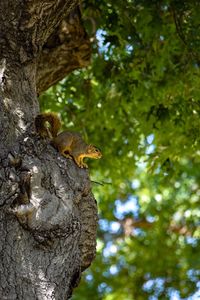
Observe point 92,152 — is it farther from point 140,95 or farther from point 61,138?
point 140,95

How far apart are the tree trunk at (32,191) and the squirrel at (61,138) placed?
6cm

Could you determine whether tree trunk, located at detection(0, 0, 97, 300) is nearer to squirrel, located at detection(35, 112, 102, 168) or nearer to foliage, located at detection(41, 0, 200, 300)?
squirrel, located at detection(35, 112, 102, 168)

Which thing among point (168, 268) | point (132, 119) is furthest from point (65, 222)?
point (168, 268)

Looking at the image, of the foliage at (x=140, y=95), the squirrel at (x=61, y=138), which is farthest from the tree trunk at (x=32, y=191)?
the foliage at (x=140, y=95)

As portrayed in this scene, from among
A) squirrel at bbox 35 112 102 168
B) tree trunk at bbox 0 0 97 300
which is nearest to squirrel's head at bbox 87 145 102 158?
squirrel at bbox 35 112 102 168

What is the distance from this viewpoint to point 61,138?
4.24 meters

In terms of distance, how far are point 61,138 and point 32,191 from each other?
0.48 m

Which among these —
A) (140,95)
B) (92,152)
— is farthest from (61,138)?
(140,95)

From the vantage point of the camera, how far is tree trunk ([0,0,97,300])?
3.73 meters

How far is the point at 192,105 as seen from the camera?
6438 millimetres

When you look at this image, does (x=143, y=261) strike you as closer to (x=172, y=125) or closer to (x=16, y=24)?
(x=172, y=125)

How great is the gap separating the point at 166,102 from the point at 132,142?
3.76ft

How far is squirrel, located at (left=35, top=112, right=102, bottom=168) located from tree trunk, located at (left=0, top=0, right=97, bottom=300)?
2.2 inches

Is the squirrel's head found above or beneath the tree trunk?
above
